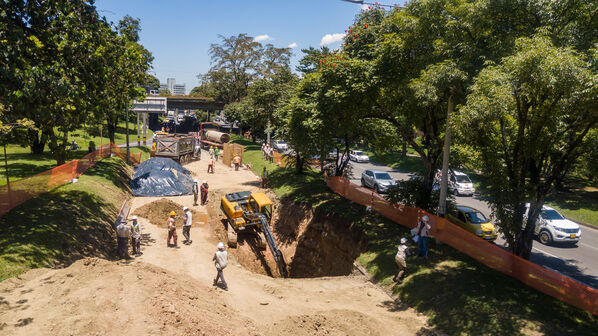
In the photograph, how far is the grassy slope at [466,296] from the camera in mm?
8789

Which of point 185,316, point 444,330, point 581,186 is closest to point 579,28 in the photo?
point 444,330

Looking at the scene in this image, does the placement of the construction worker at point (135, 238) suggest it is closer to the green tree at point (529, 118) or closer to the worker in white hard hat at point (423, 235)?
the worker in white hard hat at point (423, 235)

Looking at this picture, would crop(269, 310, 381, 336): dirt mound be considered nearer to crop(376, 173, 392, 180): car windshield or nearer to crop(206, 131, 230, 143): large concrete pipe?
crop(376, 173, 392, 180): car windshield

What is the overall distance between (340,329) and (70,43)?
14.0m

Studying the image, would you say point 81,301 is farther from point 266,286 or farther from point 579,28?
point 579,28

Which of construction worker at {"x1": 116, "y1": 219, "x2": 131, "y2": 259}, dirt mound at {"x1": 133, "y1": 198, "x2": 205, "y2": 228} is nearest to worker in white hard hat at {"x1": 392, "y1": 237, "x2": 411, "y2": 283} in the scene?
construction worker at {"x1": 116, "y1": 219, "x2": 131, "y2": 259}

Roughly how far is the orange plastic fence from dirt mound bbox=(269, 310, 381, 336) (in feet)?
16.5

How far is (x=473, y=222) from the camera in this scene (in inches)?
667

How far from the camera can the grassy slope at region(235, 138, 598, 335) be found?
346 inches

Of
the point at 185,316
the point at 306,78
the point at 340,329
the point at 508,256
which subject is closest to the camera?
the point at 185,316

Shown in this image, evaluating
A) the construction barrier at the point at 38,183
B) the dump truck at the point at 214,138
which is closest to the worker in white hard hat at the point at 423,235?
the construction barrier at the point at 38,183

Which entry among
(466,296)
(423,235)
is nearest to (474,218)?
(423,235)

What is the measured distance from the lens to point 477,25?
12375 mm

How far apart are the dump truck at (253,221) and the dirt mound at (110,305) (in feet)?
25.3
